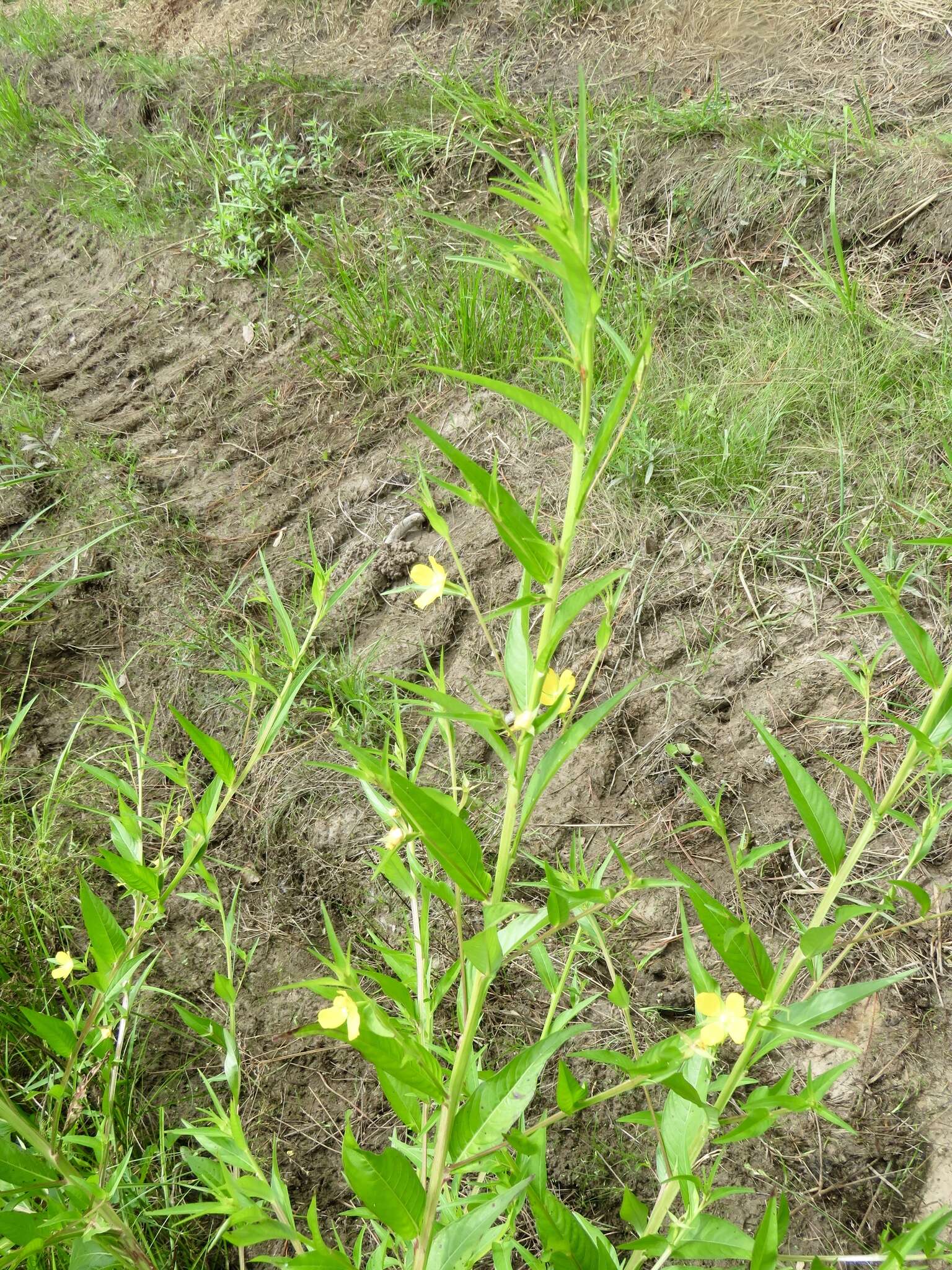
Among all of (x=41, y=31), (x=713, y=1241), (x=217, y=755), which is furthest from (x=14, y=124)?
(x=713, y=1241)

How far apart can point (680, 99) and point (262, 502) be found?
2212 mm

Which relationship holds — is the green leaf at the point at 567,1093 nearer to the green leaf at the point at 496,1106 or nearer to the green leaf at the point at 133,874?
the green leaf at the point at 496,1106

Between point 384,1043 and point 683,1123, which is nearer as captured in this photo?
point 384,1043

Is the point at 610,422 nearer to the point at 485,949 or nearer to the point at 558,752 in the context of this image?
the point at 558,752

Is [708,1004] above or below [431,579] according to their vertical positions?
below

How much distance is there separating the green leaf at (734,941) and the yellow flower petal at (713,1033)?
6cm

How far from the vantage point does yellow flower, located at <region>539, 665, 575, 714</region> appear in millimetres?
837

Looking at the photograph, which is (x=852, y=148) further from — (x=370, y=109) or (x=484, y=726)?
(x=484, y=726)

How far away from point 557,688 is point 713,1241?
64cm

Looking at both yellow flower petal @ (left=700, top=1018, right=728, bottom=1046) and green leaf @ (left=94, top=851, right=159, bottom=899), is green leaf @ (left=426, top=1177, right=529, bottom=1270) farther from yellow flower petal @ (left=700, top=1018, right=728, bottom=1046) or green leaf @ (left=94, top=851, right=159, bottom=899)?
green leaf @ (left=94, top=851, right=159, bottom=899)

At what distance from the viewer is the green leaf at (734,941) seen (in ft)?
2.75

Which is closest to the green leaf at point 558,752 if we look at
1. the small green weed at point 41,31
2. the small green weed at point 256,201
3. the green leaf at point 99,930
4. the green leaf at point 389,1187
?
the green leaf at point 389,1187

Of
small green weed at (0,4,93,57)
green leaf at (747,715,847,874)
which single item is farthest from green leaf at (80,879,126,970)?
small green weed at (0,4,93,57)

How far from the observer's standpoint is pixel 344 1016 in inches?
30.7
